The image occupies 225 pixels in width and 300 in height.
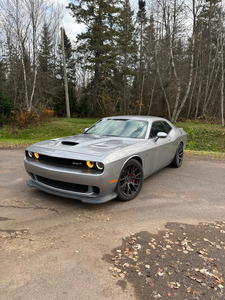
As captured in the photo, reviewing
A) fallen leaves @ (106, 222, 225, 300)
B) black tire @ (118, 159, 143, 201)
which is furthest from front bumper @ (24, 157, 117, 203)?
fallen leaves @ (106, 222, 225, 300)

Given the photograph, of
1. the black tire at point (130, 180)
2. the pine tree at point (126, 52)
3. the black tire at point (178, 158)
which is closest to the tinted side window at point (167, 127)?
the black tire at point (178, 158)

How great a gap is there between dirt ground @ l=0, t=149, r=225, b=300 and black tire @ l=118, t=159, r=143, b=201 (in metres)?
0.13

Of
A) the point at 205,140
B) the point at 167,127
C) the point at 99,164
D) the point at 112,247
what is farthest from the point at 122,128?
the point at 205,140

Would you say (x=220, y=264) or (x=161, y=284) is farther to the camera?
(x=220, y=264)

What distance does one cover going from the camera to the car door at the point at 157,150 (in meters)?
4.21

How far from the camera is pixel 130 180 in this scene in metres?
3.62

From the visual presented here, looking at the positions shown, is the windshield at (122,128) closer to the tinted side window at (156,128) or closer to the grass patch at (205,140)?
the tinted side window at (156,128)

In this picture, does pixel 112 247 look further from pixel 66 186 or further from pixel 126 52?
pixel 126 52

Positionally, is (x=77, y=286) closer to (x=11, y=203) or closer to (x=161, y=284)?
(x=161, y=284)

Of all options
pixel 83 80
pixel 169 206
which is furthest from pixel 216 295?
pixel 83 80

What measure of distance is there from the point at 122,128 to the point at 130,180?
137 cm

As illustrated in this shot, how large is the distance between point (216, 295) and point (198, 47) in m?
23.3

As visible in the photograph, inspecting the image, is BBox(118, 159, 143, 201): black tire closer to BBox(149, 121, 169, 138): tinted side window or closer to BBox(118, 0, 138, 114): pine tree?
BBox(149, 121, 169, 138): tinted side window

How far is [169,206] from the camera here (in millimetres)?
3479
